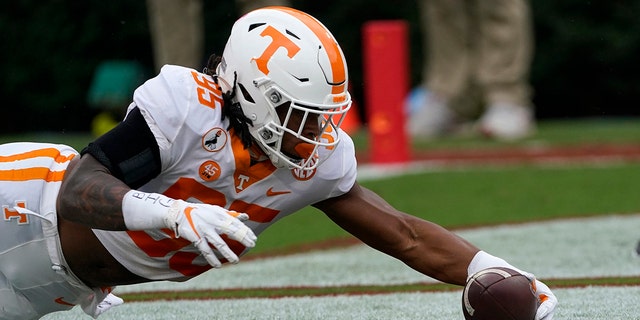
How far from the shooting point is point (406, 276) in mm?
4973

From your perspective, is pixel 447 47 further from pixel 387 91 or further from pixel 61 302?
pixel 61 302

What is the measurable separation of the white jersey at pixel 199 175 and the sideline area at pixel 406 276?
52 centimetres

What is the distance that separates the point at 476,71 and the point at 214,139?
824 centimetres

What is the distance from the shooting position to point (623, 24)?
1505 cm

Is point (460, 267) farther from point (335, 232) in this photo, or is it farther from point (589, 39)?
point (589, 39)

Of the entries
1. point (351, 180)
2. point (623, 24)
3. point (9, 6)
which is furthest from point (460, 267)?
point (623, 24)

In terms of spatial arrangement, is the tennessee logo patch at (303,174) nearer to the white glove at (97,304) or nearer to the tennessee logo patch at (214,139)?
the tennessee logo patch at (214,139)

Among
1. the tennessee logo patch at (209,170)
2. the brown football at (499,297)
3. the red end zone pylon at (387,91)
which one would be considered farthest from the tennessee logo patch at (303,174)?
the red end zone pylon at (387,91)

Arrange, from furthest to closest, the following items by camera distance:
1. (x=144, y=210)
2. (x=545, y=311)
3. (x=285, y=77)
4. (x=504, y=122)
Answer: (x=504, y=122)
(x=545, y=311)
(x=285, y=77)
(x=144, y=210)

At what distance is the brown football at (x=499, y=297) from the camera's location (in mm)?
3316

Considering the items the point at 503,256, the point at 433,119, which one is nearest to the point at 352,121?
A: the point at 433,119

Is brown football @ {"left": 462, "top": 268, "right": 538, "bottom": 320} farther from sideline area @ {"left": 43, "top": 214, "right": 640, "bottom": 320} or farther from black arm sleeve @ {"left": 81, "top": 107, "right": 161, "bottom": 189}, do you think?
black arm sleeve @ {"left": 81, "top": 107, "right": 161, "bottom": 189}

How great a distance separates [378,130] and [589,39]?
267 inches

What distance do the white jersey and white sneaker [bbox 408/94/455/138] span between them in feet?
24.3
